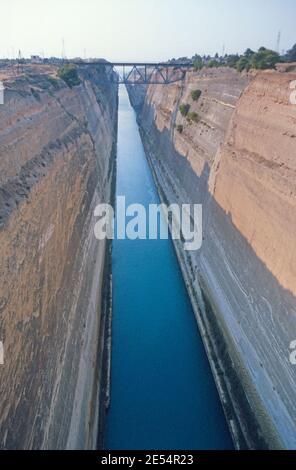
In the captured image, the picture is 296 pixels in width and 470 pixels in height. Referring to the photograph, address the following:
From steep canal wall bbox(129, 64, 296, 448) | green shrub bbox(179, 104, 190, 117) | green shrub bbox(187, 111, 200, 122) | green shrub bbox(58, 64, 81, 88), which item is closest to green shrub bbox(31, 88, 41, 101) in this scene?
steep canal wall bbox(129, 64, 296, 448)

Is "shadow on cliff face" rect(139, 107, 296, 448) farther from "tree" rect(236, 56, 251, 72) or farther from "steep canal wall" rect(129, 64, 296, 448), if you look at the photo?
"tree" rect(236, 56, 251, 72)

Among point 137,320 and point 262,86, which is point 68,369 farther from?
point 262,86

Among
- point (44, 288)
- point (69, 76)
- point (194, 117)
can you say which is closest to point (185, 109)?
point (194, 117)

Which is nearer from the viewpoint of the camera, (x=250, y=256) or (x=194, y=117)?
(x=250, y=256)

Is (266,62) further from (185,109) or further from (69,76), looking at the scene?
(69,76)

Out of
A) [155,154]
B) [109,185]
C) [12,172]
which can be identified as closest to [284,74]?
[12,172]
